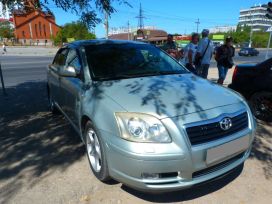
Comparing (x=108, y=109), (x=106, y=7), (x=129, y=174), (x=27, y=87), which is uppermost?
(x=106, y=7)

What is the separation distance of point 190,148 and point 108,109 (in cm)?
93

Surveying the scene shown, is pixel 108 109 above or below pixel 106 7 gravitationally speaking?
below

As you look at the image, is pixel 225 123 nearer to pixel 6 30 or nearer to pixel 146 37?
pixel 146 37

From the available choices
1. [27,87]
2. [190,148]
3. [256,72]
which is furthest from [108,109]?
[27,87]

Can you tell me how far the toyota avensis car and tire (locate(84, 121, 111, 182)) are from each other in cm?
1

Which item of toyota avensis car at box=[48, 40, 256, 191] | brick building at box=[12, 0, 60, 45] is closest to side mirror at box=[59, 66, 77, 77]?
toyota avensis car at box=[48, 40, 256, 191]

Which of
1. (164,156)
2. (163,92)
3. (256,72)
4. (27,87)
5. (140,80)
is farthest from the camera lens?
(27,87)

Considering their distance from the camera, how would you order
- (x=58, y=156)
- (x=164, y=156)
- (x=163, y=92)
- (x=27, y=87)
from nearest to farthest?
(x=164, y=156)
(x=163, y=92)
(x=58, y=156)
(x=27, y=87)

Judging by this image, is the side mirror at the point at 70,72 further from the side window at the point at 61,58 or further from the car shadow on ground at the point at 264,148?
the car shadow on ground at the point at 264,148

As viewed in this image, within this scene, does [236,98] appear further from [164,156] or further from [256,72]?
[256,72]

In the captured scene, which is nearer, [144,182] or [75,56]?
[144,182]

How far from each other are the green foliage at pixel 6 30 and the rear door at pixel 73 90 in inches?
4122

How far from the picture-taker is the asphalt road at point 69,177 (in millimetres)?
3154

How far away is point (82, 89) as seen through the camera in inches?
148
